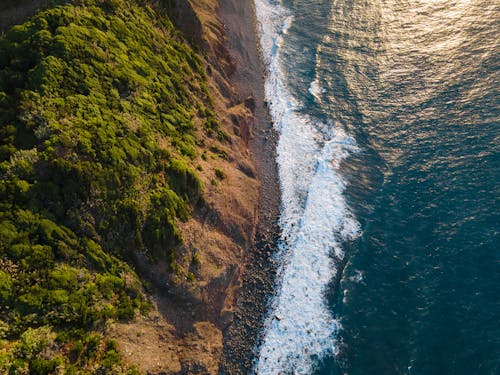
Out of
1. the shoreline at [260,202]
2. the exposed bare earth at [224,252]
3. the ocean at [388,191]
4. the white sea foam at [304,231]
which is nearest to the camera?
the exposed bare earth at [224,252]

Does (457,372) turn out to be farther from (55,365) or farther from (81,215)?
(81,215)

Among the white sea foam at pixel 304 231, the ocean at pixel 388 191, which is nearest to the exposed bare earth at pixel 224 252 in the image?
the white sea foam at pixel 304 231

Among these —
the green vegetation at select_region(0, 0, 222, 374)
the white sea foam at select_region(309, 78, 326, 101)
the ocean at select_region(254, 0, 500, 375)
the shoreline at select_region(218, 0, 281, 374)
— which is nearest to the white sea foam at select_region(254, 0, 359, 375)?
the ocean at select_region(254, 0, 500, 375)

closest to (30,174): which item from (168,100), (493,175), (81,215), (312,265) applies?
(81,215)

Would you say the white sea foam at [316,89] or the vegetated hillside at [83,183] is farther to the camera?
the white sea foam at [316,89]

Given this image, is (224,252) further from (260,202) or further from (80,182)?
(80,182)

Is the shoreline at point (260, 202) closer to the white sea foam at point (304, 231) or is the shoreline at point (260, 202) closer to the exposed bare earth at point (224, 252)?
the exposed bare earth at point (224, 252)

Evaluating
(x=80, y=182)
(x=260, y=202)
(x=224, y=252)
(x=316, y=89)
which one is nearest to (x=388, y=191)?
(x=260, y=202)
